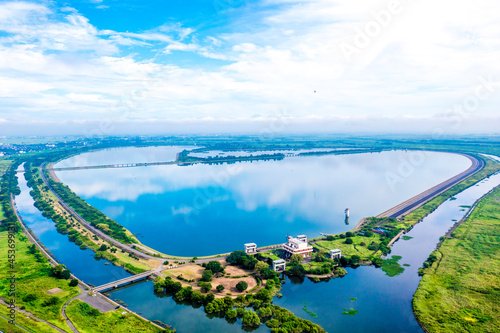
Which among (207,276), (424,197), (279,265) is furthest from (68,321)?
(424,197)

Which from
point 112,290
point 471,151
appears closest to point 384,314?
point 112,290

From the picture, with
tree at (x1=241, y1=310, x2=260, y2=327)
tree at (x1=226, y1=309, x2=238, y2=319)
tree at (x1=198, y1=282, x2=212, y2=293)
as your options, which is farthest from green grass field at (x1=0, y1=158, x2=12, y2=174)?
tree at (x1=241, y1=310, x2=260, y2=327)

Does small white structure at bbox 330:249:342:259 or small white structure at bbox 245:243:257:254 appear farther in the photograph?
small white structure at bbox 245:243:257:254

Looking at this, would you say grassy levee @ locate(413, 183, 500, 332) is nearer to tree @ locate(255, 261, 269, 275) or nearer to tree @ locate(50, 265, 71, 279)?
tree @ locate(255, 261, 269, 275)

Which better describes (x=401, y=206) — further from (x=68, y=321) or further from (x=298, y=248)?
(x=68, y=321)

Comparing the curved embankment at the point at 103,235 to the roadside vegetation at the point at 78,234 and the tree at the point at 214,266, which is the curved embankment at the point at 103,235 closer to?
the roadside vegetation at the point at 78,234

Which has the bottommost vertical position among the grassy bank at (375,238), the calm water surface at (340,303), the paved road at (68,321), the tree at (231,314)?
the calm water surface at (340,303)

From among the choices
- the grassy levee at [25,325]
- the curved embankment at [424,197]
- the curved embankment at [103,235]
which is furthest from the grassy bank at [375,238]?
the grassy levee at [25,325]
